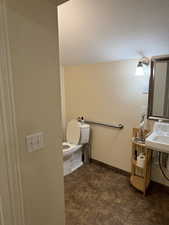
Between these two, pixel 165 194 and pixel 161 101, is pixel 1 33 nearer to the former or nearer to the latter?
pixel 161 101

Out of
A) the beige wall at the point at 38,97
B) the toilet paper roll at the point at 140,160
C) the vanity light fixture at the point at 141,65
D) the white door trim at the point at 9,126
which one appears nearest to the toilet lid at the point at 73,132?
the toilet paper roll at the point at 140,160

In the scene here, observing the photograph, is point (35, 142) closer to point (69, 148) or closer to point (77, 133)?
point (69, 148)

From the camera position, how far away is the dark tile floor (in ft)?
5.55

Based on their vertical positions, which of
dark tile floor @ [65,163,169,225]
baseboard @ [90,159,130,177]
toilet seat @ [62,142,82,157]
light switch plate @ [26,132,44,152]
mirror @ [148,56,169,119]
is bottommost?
dark tile floor @ [65,163,169,225]

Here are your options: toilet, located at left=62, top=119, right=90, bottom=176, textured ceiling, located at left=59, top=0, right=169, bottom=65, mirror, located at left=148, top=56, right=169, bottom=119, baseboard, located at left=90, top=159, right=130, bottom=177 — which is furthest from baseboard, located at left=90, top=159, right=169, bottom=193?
textured ceiling, located at left=59, top=0, right=169, bottom=65

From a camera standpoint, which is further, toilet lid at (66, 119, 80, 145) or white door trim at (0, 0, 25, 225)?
toilet lid at (66, 119, 80, 145)

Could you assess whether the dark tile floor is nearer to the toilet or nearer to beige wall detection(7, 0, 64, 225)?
the toilet

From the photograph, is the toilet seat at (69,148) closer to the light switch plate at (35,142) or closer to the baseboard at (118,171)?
the baseboard at (118,171)

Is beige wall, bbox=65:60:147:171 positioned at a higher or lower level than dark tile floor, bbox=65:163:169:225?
higher

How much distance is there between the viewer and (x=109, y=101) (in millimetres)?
2492

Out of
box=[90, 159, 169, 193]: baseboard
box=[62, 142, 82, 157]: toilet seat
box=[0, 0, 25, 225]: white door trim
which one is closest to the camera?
box=[0, 0, 25, 225]: white door trim

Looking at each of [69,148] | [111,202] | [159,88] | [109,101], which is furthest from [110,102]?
[111,202]

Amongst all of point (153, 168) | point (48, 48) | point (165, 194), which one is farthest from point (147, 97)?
point (48, 48)

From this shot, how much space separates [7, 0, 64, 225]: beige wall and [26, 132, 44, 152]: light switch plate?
0.03 meters
